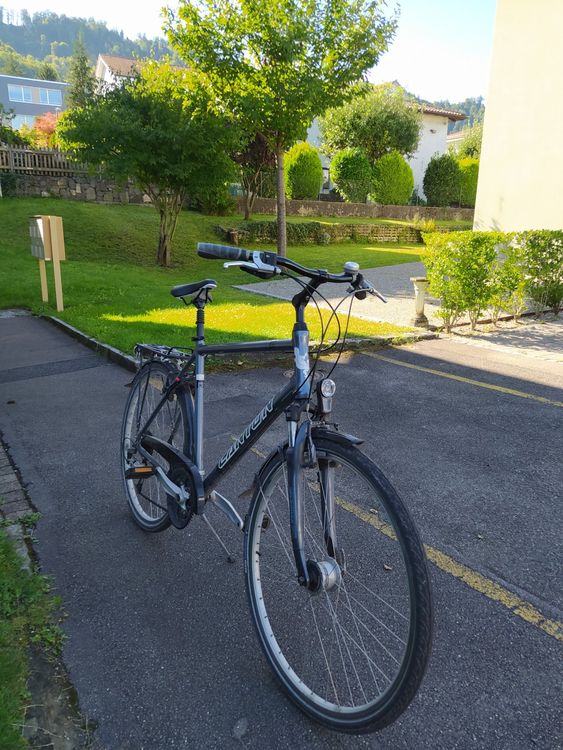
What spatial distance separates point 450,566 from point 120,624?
1.67m

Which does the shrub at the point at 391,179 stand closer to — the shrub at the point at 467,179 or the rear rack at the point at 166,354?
the shrub at the point at 467,179

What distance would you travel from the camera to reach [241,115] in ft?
44.2

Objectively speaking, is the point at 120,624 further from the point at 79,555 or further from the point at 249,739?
the point at 249,739

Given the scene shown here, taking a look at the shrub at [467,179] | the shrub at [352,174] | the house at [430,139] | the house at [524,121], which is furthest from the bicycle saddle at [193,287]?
the house at [430,139]

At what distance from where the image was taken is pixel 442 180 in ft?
118

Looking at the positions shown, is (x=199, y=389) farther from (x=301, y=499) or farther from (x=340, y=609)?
(x=340, y=609)

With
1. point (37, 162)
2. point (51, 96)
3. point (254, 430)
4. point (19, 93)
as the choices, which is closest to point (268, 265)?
point (254, 430)

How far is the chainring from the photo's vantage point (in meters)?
2.75

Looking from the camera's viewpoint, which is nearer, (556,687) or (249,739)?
(249,739)

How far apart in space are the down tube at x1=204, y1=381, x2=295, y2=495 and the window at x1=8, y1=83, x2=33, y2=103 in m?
86.1

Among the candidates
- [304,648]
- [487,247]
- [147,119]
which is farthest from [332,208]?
[304,648]

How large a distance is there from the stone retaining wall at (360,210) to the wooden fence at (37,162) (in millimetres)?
6950

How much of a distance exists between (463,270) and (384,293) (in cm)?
397

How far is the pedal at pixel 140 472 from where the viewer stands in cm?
311
